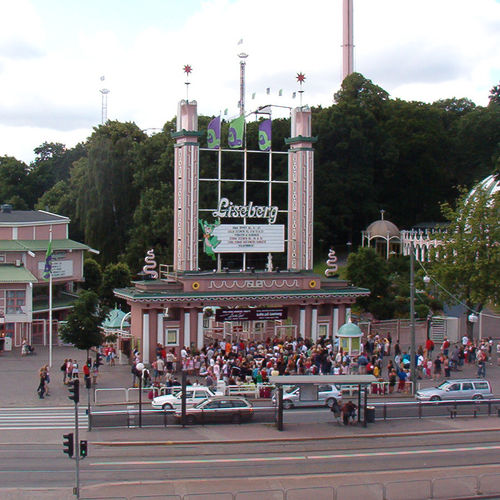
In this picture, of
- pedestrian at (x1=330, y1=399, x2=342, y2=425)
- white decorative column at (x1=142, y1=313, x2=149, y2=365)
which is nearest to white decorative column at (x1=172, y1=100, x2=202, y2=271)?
white decorative column at (x1=142, y1=313, x2=149, y2=365)

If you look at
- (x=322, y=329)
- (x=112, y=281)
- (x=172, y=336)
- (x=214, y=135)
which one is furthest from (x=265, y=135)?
(x=112, y=281)

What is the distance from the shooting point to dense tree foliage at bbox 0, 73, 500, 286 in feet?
260

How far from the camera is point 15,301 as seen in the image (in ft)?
172

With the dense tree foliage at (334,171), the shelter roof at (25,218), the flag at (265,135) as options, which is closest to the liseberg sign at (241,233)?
the flag at (265,135)

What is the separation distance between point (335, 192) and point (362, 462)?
6057 centimetres

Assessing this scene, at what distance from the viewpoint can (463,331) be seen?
56312 mm

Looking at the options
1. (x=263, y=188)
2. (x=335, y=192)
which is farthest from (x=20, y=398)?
(x=335, y=192)

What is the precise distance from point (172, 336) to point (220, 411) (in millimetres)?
14829

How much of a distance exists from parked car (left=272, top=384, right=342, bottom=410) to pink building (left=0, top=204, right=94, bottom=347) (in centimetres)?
2242

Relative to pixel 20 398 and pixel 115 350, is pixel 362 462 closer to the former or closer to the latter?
pixel 20 398

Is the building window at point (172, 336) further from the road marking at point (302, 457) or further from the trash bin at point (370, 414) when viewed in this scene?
the road marking at point (302, 457)

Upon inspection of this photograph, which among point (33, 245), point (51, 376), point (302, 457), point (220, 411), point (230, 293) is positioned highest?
point (33, 245)

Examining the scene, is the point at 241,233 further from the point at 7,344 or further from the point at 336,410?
the point at 336,410

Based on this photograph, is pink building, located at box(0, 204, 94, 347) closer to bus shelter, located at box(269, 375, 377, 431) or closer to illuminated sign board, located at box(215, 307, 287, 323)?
illuminated sign board, located at box(215, 307, 287, 323)
